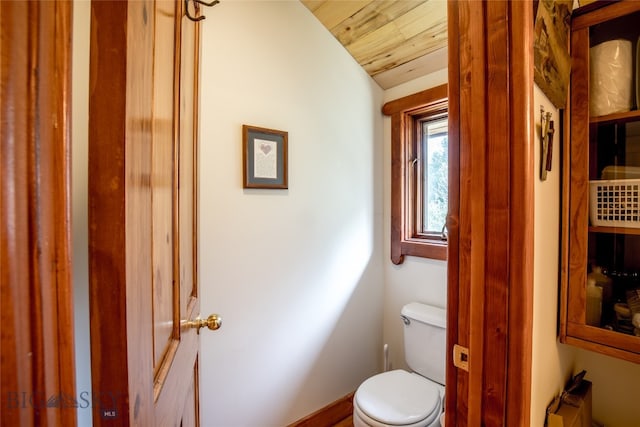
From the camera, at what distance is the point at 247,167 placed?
A: 147cm

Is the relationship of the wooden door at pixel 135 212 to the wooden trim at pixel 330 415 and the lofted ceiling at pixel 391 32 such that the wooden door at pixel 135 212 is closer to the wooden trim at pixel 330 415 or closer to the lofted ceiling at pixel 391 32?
the lofted ceiling at pixel 391 32

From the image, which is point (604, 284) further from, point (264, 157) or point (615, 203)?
point (264, 157)

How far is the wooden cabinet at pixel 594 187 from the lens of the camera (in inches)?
34.5

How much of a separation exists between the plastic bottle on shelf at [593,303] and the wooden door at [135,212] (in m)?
1.14

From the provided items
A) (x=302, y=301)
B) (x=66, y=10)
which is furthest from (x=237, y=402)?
(x=66, y=10)

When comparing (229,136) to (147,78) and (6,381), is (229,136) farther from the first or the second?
(6,381)

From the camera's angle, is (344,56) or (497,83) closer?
(497,83)

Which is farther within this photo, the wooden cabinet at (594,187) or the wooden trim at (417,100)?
the wooden trim at (417,100)

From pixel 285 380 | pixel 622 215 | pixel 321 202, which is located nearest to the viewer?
pixel 622 215

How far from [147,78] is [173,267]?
1.24ft

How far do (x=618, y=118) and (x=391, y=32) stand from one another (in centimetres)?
110

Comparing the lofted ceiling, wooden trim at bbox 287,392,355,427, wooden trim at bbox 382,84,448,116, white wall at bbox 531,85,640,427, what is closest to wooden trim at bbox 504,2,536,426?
white wall at bbox 531,85,640,427

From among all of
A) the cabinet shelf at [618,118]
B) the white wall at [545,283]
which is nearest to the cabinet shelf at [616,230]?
the white wall at [545,283]

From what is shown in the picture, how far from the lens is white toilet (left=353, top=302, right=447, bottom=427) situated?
1.32 metres
